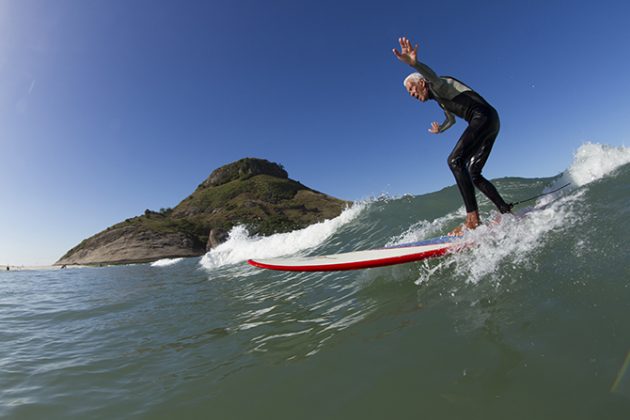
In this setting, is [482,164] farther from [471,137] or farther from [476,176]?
[471,137]

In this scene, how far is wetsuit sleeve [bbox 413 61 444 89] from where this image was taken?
4.67 metres

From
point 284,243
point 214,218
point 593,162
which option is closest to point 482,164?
point 593,162

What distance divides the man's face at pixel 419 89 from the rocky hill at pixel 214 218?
215 feet

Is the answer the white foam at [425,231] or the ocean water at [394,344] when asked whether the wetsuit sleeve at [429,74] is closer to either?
the ocean water at [394,344]

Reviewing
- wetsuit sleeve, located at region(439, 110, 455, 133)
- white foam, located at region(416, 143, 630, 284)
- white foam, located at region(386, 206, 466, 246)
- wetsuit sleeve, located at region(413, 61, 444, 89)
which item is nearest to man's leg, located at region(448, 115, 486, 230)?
white foam, located at region(416, 143, 630, 284)

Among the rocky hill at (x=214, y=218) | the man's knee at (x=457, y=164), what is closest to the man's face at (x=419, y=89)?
the man's knee at (x=457, y=164)

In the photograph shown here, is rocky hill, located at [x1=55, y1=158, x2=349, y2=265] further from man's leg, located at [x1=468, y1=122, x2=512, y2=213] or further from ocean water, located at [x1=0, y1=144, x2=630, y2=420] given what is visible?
man's leg, located at [x1=468, y1=122, x2=512, y2=213]

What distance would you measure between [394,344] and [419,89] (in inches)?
154

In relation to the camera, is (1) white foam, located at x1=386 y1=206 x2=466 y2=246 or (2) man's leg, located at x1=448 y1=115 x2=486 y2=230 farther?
(1) white foam, located at x1=386 y1=206 x2=466 y2=246

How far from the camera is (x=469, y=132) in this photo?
489 centimetres

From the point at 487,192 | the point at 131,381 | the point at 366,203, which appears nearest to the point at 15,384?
the point at 131,381

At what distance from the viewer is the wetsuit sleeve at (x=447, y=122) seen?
549 cm

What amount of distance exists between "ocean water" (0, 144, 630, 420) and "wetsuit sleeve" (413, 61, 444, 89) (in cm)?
226

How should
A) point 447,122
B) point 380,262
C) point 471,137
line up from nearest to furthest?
point 380,262 < point 471,137 < point 447,122
